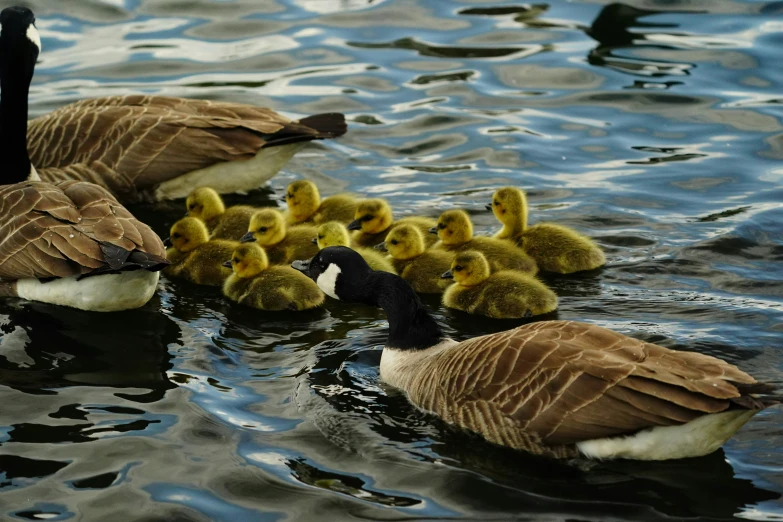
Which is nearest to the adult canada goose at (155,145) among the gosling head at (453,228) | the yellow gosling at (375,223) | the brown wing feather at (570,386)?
the yellow gosling at (375,223)

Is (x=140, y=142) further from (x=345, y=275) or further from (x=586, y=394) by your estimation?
(x=586, y=394)

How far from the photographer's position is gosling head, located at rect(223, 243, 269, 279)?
8.29 m

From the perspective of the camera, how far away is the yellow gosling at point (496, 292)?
7.89 metres

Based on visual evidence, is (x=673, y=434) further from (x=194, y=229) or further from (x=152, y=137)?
(x=152, y=137)

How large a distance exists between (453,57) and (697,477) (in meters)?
9.07

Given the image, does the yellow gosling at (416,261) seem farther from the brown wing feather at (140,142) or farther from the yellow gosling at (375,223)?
the brown wing feather at (140,142)

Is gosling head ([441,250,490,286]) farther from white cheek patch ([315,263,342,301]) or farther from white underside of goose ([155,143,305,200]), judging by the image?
white underside of goose ([155,143,305,200])

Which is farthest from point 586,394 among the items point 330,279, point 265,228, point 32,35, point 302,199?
point 32,35

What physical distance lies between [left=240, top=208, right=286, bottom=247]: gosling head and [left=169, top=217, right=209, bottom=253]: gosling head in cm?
35

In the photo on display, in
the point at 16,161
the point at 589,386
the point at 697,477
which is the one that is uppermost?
the point at 16,161

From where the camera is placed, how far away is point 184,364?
24.0 feet

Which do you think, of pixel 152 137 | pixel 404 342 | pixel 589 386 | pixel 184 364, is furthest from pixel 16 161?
pixel 589 386

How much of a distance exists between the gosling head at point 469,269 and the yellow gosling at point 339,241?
0.64 m

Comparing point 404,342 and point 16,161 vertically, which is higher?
point 16,161
